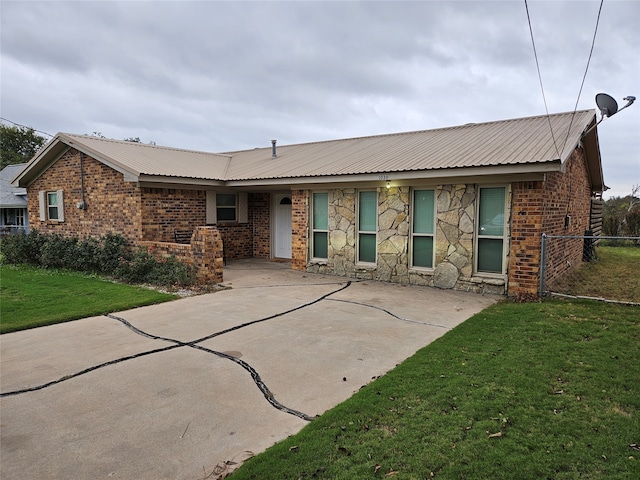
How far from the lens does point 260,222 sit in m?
13.9

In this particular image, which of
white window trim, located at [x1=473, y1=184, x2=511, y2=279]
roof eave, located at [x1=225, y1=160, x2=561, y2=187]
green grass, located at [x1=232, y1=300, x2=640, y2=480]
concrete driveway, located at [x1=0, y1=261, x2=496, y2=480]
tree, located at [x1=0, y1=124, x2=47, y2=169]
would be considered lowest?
concrete driveway, located at [x1=0, y1=261, x2=496, y2=480]

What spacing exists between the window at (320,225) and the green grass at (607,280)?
527 centimetres

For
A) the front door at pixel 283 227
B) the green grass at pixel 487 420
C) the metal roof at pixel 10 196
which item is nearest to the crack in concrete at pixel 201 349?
the green grass at pixel 487 420

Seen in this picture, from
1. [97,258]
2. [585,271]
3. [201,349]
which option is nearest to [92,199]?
[97,258]

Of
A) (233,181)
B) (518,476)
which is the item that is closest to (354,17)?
(233,181)

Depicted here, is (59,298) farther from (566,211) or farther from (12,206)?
(12,206)

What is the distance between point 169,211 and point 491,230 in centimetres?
819

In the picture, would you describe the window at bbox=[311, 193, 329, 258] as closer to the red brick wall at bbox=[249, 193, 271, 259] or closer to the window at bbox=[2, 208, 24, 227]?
the red brick wall at bbox=[249, 193, 271, 259]

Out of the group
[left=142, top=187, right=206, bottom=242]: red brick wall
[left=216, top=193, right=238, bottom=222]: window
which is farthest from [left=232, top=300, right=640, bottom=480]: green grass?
[left=216, top=193, right=238, bottom=222]: window

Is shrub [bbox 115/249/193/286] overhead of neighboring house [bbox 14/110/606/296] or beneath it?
beneath

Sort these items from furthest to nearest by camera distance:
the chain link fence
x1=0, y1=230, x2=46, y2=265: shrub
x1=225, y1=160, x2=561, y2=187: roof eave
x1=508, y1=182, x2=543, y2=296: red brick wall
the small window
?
the small window, x1=0, y1=230, x2=46, y2=265: shrub, the chain link fence, x1=508, y1=182, x2=543, y2=296: red brick wall, x1=225, y1=160, x2=561, y2=187: roof eave

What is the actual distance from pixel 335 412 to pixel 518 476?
4.60 ft

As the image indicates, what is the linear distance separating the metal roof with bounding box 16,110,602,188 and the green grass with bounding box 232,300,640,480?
3.88 metres

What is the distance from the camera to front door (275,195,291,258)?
43.8 ft
